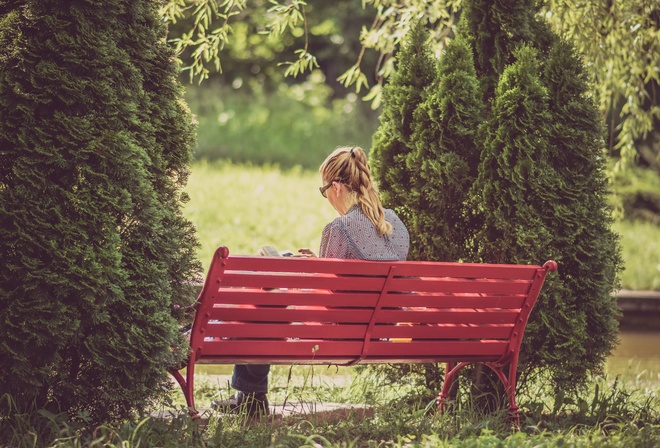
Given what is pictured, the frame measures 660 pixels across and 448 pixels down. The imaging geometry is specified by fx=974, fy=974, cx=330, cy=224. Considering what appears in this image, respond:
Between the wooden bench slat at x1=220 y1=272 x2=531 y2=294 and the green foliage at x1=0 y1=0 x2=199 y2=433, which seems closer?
the green foliage at x1=0 y1=0 x2=199 y2=433

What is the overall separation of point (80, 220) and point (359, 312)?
134 centimetres

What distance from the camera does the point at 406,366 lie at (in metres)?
5.73

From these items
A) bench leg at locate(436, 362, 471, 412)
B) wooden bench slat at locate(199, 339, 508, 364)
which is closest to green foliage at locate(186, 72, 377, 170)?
bench leg at locate(436, 362, 471, 412)

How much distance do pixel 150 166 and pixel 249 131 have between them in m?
15.7

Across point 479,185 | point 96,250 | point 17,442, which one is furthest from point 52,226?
point 479,185

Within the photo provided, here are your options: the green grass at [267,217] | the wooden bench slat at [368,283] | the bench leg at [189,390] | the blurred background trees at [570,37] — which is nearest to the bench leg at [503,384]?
the wooden bench slat at [368,283]

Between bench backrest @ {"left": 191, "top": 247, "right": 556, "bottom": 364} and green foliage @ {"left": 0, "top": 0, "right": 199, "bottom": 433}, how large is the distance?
28 cm

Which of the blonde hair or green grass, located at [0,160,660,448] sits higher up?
the blonde hair

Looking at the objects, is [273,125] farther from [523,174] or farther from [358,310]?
[358,310]

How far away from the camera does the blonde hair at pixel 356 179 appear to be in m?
4.86

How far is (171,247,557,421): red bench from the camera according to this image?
4254 mm

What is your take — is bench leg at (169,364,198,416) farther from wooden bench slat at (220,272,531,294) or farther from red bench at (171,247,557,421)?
wooden bench slat at (220,272,531,294)

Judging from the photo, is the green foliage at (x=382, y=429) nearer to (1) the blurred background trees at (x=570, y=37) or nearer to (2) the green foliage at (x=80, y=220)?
(2) the green foliage at (x=80, y=220)

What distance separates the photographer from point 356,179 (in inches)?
193
